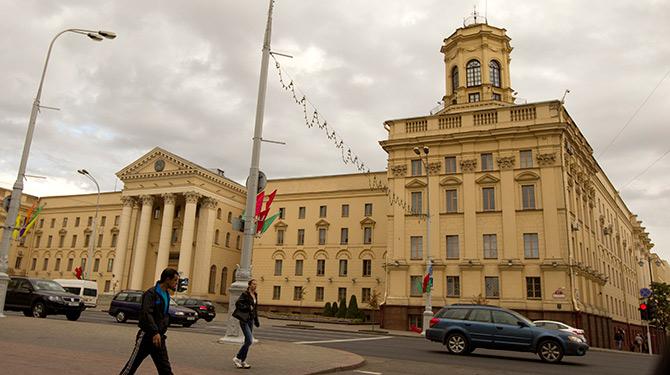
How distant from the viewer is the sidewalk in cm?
912

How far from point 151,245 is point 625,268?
194ft

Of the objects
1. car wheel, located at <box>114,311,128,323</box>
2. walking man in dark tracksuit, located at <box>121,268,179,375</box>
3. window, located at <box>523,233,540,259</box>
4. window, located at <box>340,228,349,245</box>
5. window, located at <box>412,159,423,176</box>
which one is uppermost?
window, located at <box>412,159,423,176</box>

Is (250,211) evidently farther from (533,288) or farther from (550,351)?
(533,288)

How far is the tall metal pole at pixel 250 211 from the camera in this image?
14320mm

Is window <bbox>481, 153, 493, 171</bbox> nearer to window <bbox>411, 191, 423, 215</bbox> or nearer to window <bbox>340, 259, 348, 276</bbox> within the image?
window <bbox>411, 191, 423, 215</bbox>

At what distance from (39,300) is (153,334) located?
19493mm

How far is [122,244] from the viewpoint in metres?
61.7

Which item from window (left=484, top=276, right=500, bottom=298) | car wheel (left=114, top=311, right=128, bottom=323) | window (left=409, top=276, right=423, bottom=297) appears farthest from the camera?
window (left=409, top=276, right=423, bottom=297)

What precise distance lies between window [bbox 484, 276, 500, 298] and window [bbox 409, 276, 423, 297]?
494 centimetres

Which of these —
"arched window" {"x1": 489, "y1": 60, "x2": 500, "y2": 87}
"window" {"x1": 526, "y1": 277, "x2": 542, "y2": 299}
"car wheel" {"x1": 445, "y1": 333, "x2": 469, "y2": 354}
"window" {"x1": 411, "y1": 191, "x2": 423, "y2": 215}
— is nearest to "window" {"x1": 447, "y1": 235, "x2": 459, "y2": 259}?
"window" {"x1": 411, "y1": 191, "x2": 423, "y2": 215}

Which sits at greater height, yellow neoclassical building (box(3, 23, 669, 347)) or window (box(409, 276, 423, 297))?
yellow neoclassical building (box(3, 23, 669, 347))

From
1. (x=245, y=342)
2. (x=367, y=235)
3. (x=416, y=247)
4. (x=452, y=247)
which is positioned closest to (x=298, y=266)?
(x=367, y=235)

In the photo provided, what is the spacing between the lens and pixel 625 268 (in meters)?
62.9

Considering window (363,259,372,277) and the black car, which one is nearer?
the black car
